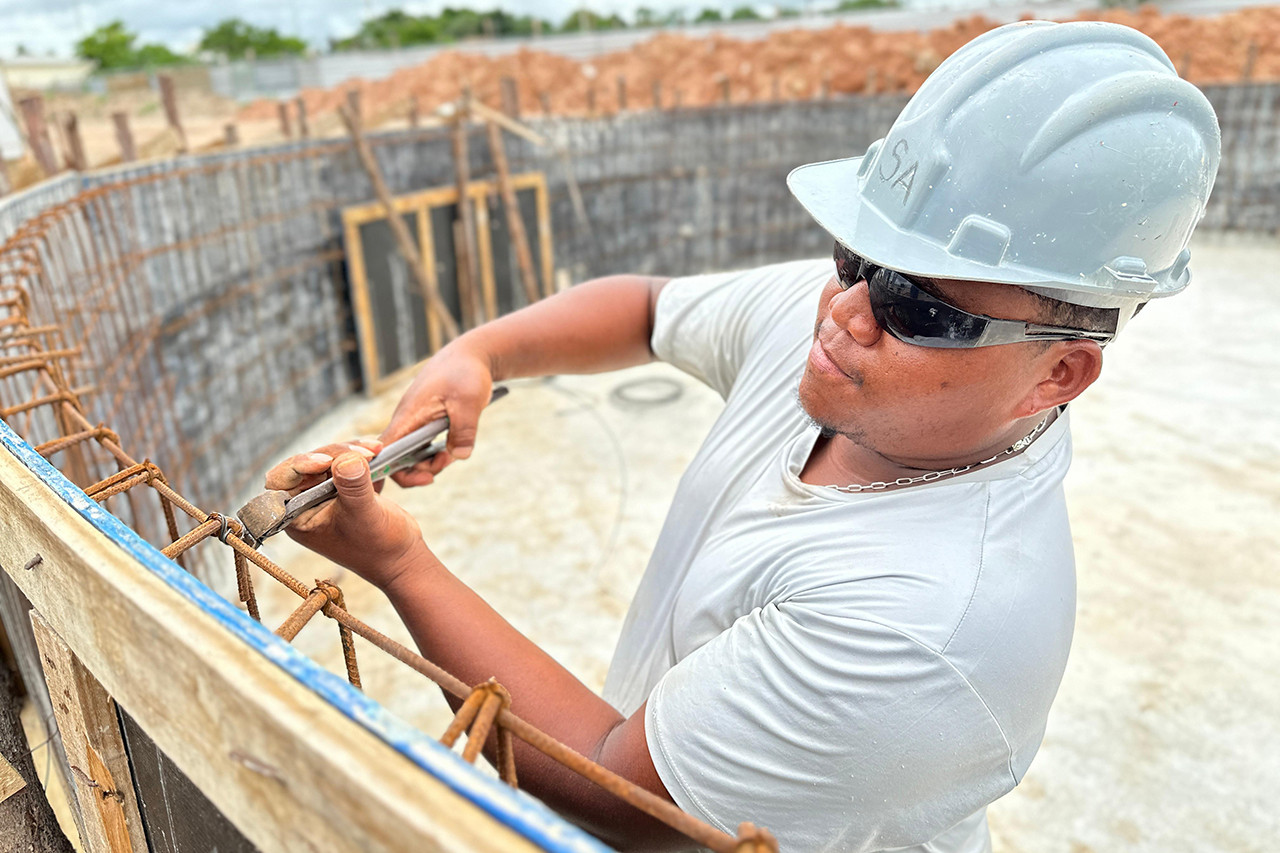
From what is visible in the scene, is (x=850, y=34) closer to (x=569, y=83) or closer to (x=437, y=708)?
(x=569, y=83)

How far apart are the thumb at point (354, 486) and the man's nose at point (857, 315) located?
708 mm

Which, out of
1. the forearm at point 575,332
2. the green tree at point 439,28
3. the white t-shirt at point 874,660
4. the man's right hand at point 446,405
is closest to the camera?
the white t-shirt at point 874,660

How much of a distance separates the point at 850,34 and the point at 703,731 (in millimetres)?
18884

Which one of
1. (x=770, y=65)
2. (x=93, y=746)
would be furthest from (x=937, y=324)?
(x=770, y=65)

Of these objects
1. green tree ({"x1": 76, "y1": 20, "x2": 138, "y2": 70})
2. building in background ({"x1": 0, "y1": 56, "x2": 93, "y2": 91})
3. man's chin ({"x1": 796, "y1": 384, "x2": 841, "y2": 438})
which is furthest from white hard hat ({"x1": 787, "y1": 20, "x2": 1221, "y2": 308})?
green tree ({"x1": 76, "y1": 20, "x2": 138, "y2": 70})

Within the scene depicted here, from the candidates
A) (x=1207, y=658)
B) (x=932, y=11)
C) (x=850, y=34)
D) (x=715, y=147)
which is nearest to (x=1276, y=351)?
(x=1207, y=658)

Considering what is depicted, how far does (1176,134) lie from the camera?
1.03m

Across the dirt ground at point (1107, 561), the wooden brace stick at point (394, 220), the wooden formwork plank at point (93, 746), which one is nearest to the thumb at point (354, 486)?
the wooden formwork plank at point (93, 746)

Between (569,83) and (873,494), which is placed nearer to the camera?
(873,494)

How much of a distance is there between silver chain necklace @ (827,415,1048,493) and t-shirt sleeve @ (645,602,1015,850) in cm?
26

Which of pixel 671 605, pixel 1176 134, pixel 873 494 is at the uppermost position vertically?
pixel 1176 134

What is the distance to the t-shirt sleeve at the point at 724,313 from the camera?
1684 mm

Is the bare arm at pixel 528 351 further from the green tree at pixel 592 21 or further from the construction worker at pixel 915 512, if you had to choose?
the green tree at pixel 592 21

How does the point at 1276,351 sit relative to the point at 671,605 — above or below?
below
